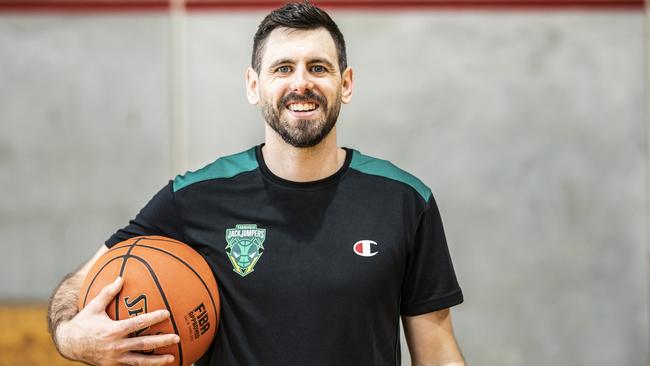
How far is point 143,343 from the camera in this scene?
1705 millimetres

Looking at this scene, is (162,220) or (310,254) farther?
(162,220)

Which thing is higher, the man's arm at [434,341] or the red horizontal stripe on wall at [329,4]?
the red horizontal stripe on wall at [329,4]

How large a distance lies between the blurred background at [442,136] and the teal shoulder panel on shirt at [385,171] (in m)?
2.04

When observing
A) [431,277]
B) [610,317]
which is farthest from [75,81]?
[610,317]

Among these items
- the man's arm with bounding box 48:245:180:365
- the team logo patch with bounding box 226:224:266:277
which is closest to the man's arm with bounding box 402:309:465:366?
the team logo patch with bounding box 226:224:266:277

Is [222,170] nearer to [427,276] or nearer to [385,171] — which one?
[385,171]

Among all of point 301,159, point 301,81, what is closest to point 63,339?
point 301,159

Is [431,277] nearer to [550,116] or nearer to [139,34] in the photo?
[550,116]

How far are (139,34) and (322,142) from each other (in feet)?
8.43

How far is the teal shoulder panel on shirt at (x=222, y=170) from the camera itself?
207 centimetres

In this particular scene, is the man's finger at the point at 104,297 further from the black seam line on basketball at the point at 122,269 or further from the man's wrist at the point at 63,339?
the man's wrist at the point at 63,339

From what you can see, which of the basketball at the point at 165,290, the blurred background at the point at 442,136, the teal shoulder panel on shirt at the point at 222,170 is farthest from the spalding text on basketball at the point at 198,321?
the blurred background at the point at 442,136

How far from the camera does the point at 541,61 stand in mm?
4156

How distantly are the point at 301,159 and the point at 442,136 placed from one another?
2.31m
